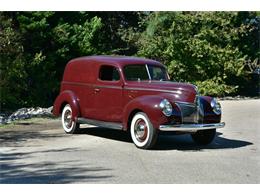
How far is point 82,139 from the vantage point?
11.3 metres

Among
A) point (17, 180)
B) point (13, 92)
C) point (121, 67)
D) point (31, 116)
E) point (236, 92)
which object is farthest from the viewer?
point (236, 92)

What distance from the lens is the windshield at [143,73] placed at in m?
11.0

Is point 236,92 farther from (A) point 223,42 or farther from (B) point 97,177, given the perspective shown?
(B) point 97,177

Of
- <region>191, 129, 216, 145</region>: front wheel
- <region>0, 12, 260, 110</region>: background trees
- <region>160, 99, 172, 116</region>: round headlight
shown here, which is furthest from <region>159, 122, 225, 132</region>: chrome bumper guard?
<region>0, 12, 260, 110</region>: background trees

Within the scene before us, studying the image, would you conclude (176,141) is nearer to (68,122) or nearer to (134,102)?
(134,102)

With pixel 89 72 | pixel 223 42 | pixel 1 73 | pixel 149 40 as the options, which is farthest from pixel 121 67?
pixel 223 42

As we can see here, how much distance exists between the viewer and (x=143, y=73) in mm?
11141

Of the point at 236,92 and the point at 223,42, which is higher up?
the point at 223,42

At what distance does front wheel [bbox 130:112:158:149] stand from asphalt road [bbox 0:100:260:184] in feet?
0.57

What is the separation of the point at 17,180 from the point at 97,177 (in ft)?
3.74

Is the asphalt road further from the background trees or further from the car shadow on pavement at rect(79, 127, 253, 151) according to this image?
the background trees

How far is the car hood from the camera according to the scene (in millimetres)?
10016

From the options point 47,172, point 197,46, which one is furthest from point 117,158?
point 197,46

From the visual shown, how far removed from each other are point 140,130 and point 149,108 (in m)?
0.56
